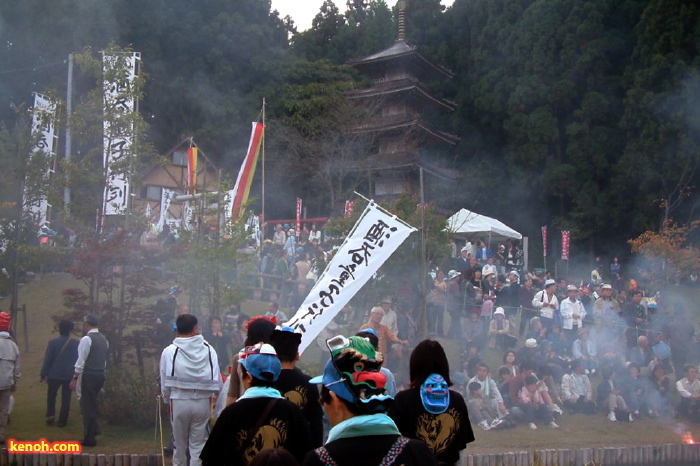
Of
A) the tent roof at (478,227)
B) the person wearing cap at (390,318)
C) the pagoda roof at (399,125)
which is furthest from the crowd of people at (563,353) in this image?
the pagoda roof at (399,125)

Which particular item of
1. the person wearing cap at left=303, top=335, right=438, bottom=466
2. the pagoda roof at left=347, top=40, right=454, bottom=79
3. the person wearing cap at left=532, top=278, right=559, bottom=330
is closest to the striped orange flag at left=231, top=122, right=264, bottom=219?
the person wearing cap at left=532, top=278, right=559, bottom=330

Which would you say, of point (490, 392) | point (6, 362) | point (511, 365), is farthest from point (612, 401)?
point (6, 362)

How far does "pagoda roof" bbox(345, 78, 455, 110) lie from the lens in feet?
99.3

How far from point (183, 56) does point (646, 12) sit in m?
22.8

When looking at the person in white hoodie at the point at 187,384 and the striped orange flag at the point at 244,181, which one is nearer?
the person in white hoodie at the point at 187,384

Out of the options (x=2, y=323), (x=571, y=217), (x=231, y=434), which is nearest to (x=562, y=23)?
(x=571, y=217)

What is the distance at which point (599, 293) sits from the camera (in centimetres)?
1644

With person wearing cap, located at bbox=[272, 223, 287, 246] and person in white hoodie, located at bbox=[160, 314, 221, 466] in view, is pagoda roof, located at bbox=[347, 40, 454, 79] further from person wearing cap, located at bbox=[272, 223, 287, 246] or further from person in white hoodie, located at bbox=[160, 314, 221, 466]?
person in white hoodie, located at bbox=[160, 314, 221, 466]

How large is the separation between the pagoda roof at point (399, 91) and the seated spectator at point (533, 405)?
20224 mm

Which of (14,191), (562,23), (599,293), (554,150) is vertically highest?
(562,23)

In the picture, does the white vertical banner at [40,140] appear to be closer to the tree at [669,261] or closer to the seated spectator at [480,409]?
the seated spectator at [480,409]

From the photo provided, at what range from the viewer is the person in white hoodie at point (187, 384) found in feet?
19.2

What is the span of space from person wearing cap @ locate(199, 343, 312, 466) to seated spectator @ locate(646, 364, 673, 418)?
10371 millimetres

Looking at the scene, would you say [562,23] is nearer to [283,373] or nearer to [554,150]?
[554,150]
